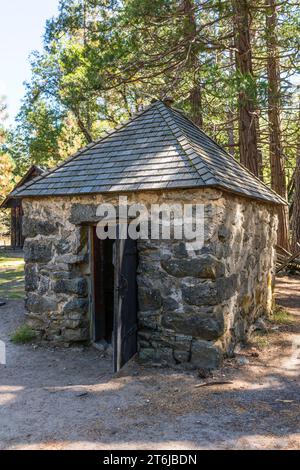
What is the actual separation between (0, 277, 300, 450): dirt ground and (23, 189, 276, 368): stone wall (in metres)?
0.35

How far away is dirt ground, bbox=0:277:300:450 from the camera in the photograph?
3406mm

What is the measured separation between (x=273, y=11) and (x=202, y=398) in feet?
26.7

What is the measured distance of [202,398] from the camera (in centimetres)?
428

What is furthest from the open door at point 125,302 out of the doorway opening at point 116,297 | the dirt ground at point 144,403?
the dirt ground at point 144,403

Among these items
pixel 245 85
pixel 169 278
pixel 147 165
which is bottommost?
pixel 169 278

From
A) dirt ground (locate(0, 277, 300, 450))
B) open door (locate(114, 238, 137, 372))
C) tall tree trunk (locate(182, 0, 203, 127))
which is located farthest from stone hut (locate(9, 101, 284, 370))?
tall tree trunk (locate(182, 0, 203, 127))

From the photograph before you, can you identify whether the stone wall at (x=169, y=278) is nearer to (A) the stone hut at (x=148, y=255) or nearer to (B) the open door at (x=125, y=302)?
(A) the stone hut at (x=148, y=255)

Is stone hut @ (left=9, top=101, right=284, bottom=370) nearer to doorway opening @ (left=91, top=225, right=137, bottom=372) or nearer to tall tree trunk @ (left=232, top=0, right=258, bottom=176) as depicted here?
doorway opening @ (left=91, top=225, right=137, bottom=372)

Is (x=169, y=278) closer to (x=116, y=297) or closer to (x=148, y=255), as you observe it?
(x=148, y=255)

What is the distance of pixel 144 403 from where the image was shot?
4.18 meters

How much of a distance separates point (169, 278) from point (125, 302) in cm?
69

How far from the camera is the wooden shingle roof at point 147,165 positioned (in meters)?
5.20

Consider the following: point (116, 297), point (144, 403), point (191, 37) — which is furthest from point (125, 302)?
point (191, 37)
